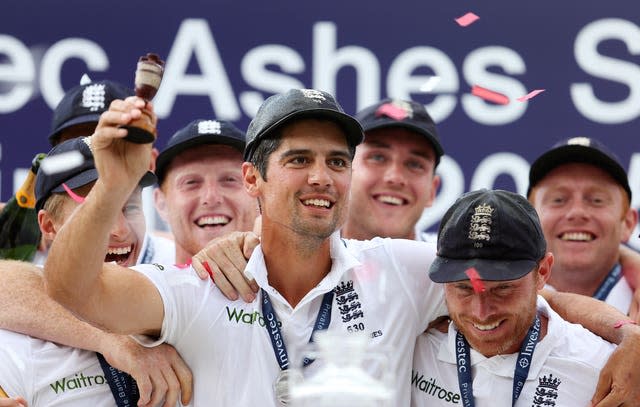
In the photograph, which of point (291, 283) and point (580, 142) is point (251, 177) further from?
point (580, 142)

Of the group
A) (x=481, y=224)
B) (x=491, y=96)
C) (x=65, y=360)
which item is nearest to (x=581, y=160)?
(x=491, y=96)

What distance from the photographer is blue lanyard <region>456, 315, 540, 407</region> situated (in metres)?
3.59

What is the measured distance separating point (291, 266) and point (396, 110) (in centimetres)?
163

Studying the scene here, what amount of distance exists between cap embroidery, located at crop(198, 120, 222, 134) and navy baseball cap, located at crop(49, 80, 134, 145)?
515mm

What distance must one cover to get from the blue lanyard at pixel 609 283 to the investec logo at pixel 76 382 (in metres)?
2.45

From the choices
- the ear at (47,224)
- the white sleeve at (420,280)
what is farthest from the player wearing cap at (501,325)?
the ear at (47,224)

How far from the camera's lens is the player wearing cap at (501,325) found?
3.60m

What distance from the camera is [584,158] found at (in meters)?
5.06

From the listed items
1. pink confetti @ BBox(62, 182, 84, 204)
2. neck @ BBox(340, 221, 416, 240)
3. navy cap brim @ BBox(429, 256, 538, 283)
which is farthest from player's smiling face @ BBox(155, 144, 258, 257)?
navy cap brim @ BBox(429, 256, 538, 283)

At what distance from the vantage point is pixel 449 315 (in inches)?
153

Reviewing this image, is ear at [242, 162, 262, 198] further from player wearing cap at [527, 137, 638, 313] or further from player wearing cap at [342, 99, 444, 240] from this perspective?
player wearing cap at [527, 137, 638, 313]

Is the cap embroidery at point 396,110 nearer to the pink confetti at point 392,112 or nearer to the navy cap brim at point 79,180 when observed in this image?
the pink confetti at point 392,112

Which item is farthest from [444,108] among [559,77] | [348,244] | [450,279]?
[450,279]

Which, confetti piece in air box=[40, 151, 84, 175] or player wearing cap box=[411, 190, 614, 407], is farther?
confetti piece in air box=[40, 151, 84, 175]
